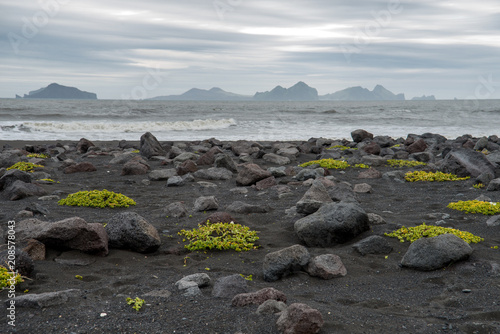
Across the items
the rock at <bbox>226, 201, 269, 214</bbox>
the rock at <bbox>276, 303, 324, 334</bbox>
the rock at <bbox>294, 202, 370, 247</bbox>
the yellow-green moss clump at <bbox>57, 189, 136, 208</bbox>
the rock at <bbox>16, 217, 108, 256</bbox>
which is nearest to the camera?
the rock at <bbox>276, 303, 324, 334</bbox>

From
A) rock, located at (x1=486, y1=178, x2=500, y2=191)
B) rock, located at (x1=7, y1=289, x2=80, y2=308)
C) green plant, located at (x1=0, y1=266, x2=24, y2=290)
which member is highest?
rock, located at (x1=486, y1=178, x2=500, y2=191)

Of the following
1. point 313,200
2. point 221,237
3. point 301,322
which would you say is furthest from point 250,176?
point 301,322

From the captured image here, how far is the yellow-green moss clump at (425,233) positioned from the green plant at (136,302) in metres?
3.88

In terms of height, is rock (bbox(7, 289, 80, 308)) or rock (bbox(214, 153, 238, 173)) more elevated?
rock (bbox(214, 153, 238, 173))

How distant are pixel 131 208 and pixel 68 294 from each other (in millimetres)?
4186

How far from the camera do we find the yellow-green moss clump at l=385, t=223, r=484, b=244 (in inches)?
239

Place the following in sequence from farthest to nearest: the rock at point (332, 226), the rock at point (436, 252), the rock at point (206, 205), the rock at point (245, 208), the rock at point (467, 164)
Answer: the rock at point (467, 164), the rock at point (206, 205), the rock at point (245, 208), the rock at point (332, 226), the rock at point (436, 252)

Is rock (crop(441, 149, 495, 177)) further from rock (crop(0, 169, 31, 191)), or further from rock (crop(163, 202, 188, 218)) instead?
rock (crop(0, 169, 31, 191))

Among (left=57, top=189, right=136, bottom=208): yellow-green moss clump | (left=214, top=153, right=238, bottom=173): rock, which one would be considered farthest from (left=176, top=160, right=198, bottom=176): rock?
(left=57, top=189, right=136, bottom=208): yellow-green moss clump

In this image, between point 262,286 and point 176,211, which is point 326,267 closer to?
point 262,286

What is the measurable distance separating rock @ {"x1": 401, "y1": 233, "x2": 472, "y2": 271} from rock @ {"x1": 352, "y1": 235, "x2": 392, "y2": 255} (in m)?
0.49

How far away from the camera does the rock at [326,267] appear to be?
17.0 feet

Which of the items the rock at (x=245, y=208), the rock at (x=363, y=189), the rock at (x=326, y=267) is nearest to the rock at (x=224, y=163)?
the rock at (x=363, y=189)

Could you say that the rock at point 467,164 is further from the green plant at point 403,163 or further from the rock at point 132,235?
the rock at point 132,235
